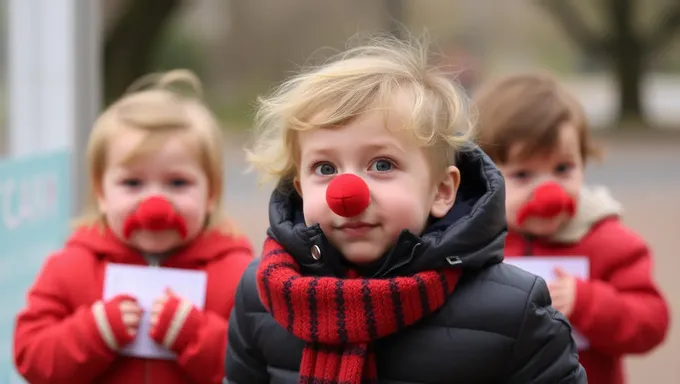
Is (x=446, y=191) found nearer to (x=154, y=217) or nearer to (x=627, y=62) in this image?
(x=154, y=217)

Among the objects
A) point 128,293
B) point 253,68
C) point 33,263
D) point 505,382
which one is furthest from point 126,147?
point 253,68

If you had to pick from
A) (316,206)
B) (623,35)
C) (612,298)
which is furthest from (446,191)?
(623,35)

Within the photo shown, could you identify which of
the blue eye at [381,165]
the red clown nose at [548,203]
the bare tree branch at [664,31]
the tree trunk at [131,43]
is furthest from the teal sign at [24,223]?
the bare tree branch at [664,31]

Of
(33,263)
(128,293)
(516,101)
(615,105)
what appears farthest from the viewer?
(615,105)

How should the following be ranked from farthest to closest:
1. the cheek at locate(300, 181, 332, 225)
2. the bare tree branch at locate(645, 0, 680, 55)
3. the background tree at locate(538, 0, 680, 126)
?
1. the bare tree branch at locate(645, 0, 680, 55)
2. the background tree at locate(538, 0, 680, 126)
3. the cheek at locate(300, 181, 332, 225)

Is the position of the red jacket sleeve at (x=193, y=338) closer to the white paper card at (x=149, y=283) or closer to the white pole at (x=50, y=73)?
the white paper card at (x=149, y=283)

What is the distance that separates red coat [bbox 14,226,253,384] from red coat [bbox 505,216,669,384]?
0.83 meters

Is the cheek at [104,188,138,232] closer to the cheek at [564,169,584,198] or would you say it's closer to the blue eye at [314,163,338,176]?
the blue eye at [314,163,338,176]

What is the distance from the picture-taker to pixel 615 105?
9836mm

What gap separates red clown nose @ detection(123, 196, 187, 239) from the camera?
2764 mm

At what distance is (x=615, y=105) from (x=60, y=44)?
676cm

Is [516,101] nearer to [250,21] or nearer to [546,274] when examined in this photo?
[546,274]

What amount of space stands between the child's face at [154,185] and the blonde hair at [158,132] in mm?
26

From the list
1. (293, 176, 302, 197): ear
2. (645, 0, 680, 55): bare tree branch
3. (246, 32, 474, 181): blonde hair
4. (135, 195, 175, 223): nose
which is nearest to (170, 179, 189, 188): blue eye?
(135, 195, 175, 223): nose
